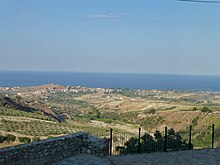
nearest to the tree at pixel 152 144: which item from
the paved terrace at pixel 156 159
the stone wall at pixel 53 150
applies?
the paved terrace at pixel 156 159

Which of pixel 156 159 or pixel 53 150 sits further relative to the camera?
pixel 156 159

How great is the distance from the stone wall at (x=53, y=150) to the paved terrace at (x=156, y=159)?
0.85 feet

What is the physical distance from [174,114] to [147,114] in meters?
5.79

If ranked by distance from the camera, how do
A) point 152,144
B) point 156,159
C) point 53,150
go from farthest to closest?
point 152,144
point 156,159
point 53,150

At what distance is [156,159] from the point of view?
1085 centimetres

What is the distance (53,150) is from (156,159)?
3277 mm

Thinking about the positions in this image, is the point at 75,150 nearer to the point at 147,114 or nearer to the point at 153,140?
the point at 153,140

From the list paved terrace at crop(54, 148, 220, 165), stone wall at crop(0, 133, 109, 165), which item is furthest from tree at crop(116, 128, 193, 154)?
stone wall at crop(0, 133, 109, 165)

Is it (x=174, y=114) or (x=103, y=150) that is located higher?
(x=103, y=150)

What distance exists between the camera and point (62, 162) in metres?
9.72

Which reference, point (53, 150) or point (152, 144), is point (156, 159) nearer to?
point (152, 144)

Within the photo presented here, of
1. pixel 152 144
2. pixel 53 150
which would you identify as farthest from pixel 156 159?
pixel 53 150

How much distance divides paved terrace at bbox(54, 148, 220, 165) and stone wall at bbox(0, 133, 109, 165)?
0.26 metres

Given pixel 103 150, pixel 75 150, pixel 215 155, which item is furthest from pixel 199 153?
pixel 75 150
